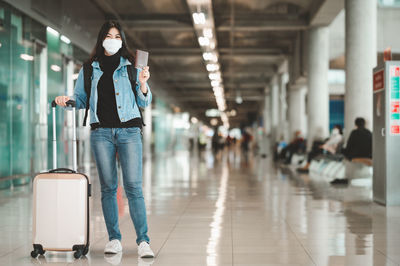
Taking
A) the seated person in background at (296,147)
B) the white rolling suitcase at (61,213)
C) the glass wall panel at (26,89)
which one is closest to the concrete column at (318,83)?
the seated person in background at (296,147)

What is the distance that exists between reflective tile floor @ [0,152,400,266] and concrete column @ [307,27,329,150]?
9934mm

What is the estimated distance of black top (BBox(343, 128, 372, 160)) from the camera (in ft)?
36.7

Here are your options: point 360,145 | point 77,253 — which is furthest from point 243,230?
point 360,145

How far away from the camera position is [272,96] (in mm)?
37188

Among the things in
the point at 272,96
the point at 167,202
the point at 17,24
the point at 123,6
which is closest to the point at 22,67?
the point at 17,24

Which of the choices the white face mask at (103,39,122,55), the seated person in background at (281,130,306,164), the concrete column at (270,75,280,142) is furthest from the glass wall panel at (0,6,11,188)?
the concrete column at (270,75,280,142)

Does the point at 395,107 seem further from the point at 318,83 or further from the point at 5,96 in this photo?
the point at 318,83

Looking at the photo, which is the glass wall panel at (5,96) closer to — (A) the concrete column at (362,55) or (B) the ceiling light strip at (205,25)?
(B) the ceiling light strip at (205,25)

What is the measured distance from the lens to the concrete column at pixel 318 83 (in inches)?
774

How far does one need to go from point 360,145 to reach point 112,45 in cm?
787

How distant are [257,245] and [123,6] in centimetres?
1557

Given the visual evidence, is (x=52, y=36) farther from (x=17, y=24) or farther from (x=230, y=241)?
(x=230, y=241)

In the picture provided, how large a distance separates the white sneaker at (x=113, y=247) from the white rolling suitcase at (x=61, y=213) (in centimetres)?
26

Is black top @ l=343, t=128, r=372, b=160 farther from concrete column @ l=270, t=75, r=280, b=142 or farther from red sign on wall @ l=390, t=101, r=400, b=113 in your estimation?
concrete column @ l=270, t=75, r=280, b=142
